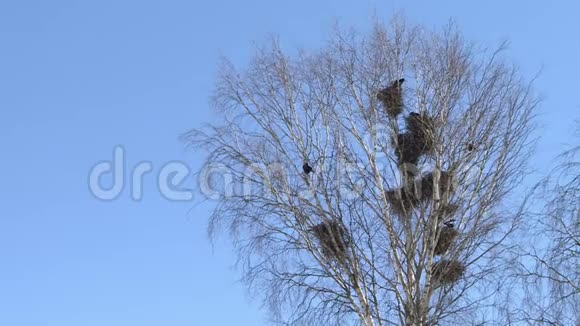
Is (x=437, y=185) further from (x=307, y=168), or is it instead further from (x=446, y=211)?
(x=307, y=168)

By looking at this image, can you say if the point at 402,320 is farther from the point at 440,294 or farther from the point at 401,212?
the point at 401,212

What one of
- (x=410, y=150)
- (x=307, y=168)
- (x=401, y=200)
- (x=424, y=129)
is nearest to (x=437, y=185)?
(x=401, y=200)

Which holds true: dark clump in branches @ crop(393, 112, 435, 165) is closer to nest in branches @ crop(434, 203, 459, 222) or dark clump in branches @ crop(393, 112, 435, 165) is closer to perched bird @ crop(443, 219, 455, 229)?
nest in branches @ crop(434, 203, 459, 222)

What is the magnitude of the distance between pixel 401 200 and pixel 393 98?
1.72 metres

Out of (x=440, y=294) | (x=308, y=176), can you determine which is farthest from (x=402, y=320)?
(x=308, y=176)

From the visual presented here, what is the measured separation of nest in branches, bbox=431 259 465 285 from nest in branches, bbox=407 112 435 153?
1.83 m

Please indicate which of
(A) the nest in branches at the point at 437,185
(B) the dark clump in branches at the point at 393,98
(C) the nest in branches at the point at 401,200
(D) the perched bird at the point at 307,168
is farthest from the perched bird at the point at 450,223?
(D) the perched bird at the point at 307,168

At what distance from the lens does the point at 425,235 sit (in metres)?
15.4

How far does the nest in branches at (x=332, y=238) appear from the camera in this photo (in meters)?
15.5

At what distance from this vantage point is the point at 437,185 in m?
15.7

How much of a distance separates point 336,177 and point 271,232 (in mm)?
1314

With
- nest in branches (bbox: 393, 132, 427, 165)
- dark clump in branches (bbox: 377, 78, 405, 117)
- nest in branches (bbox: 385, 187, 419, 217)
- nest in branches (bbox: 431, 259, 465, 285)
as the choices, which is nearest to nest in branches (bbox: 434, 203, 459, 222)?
nest in branches (bbox: 385, 187, 419, 217)

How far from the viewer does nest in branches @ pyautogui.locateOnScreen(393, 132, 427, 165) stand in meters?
16.1

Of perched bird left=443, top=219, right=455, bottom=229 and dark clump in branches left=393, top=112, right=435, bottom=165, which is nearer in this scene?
perched bird left=443, top=219, right=455, bottom=229
